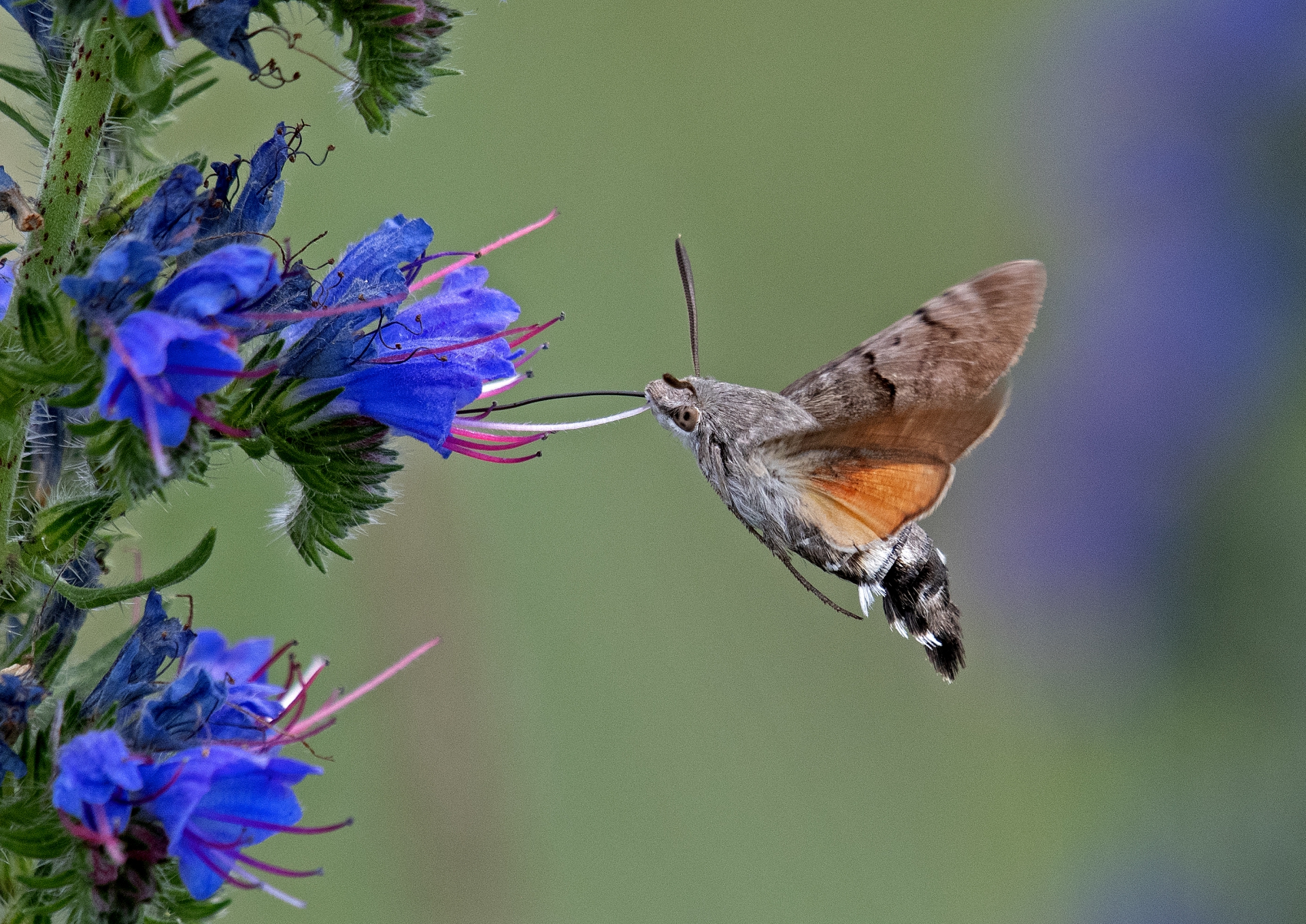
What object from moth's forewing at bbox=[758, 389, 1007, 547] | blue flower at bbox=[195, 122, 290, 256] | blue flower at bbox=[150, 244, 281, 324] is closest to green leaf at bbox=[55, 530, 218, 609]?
blue flower at bbox=[150, 244, 281, 324]

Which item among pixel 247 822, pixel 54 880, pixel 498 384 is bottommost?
pixel 54 880

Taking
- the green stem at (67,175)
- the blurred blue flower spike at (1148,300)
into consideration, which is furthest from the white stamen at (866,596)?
the blurred blue flower spike at (1148,300)

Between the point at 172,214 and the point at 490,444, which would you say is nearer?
the point at 172,214

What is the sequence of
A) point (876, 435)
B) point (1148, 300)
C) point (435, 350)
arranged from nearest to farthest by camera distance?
1. point (435, 350)
2. point (876, 435)
3. point (1148, 300)

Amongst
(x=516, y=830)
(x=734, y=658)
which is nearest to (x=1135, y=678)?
(x=734, y=658)

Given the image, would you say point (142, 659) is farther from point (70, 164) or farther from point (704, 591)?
point (704, 591)


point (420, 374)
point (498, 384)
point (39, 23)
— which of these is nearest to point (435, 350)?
point (420, 374)

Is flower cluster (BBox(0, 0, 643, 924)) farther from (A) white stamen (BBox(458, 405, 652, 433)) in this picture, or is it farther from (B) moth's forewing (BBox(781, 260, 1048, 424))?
(B) moth's forewing (BBox(781, 260, 1048, 424))
